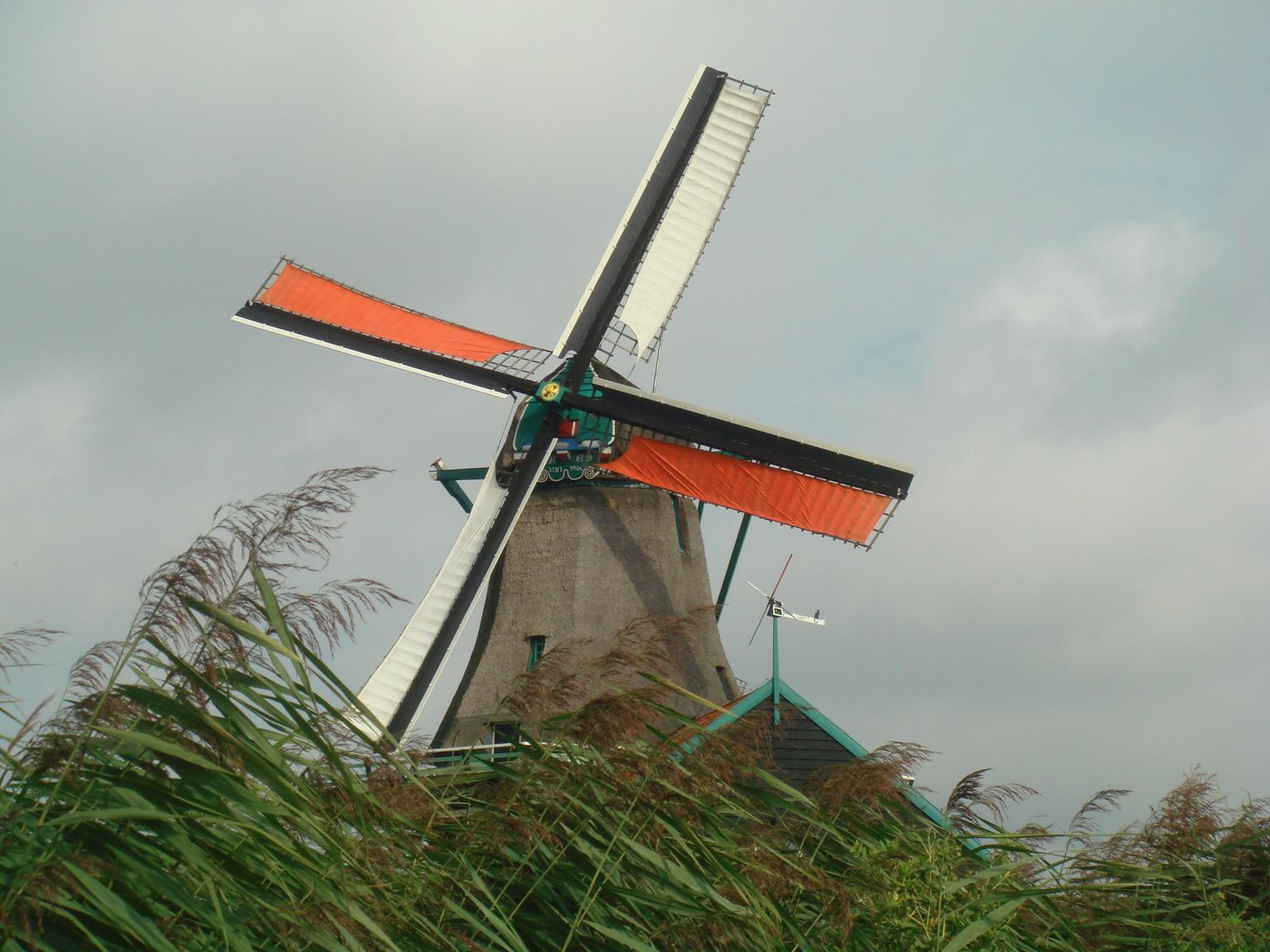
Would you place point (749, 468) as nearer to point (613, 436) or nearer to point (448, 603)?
point (613, 436)

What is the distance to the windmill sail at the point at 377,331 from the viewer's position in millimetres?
11898

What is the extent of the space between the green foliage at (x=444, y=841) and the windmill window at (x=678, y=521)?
22.5 ft

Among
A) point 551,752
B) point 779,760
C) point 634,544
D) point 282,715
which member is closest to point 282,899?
point 282,715

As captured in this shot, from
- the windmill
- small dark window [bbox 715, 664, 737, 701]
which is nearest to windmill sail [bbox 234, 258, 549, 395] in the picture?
the windmill

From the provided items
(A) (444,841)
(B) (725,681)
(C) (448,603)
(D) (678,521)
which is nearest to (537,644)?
(C) (448,603)

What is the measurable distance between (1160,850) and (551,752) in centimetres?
298

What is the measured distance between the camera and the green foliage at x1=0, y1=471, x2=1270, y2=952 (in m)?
2.96

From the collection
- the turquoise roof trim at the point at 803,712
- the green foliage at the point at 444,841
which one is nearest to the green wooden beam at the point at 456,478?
the turquoise roof trim at the point at 803,712

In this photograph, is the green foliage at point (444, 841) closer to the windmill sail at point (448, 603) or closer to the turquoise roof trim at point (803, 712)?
the turquoise roof trim at point (803, 712)

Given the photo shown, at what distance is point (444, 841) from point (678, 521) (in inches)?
331

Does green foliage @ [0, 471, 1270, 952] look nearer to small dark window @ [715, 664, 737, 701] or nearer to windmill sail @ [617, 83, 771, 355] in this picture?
small dark window @ [715, 664, 737, 701]

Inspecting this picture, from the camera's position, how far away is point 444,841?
3855 millimetres

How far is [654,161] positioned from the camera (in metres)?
12.6

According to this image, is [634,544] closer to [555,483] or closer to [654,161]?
[555,483]
